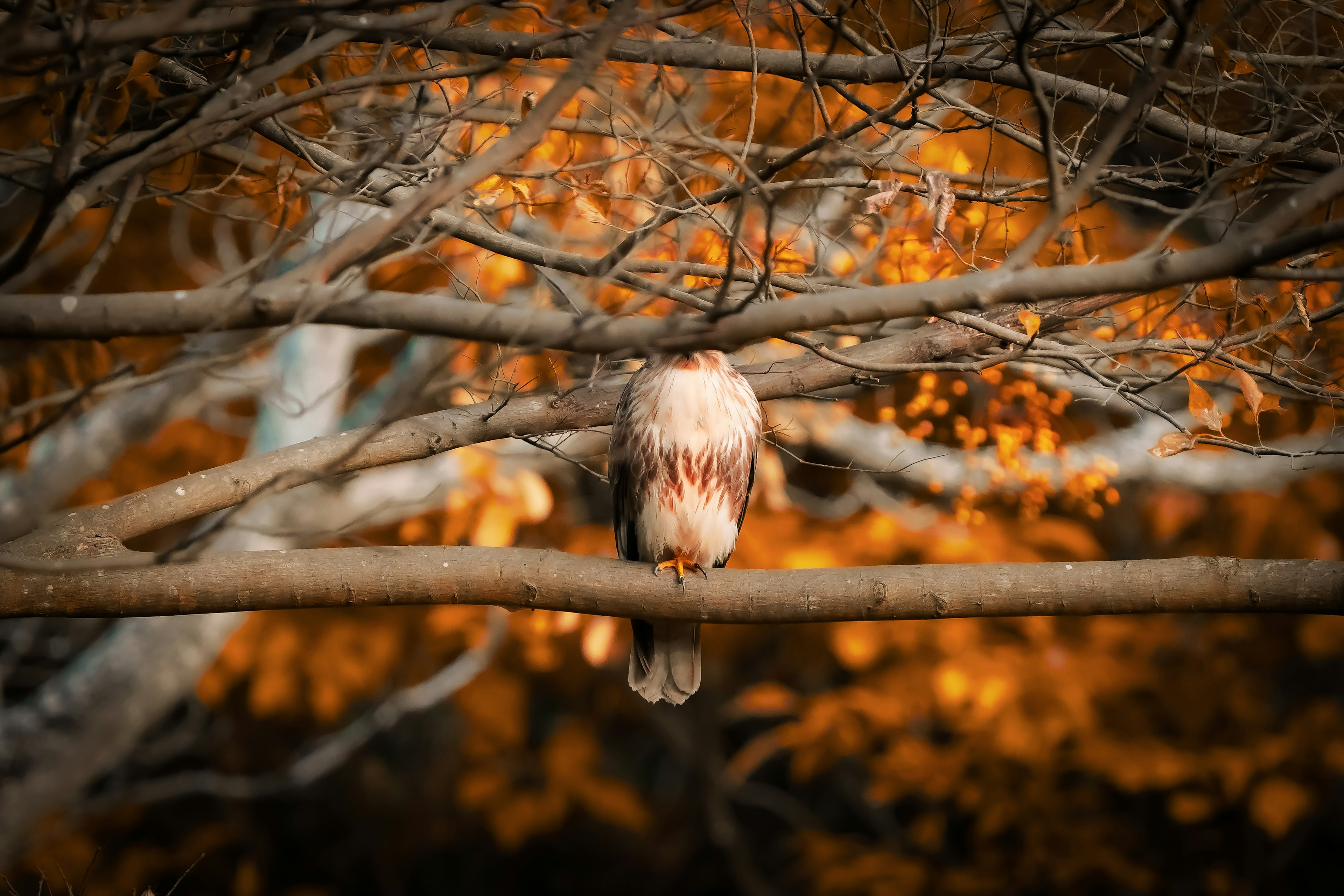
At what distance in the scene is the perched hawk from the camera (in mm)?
3129

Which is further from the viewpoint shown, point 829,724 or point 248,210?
point 829,724

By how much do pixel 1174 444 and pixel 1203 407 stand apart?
0.13m

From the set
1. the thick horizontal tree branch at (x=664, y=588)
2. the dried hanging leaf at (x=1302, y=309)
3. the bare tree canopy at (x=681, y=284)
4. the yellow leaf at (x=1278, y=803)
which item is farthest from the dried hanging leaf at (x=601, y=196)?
the yellow leaf at (x=1278, y=803)

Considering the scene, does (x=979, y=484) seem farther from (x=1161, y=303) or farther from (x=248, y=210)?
(x=248, y=210)

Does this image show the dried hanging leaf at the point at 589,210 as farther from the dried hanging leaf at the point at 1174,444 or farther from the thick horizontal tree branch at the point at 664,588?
the dried hanging leaf at the point at 1174,444

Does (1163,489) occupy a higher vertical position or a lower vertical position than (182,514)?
higher

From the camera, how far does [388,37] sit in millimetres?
1710

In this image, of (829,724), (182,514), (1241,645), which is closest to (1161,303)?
(182,514)

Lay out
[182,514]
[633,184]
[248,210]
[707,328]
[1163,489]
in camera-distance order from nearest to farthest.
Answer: [707,328] < [182,514] < [633,184] < [248,210] < [1163,489]

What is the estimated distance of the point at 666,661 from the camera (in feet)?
10.9

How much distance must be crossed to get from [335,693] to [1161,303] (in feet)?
13.4

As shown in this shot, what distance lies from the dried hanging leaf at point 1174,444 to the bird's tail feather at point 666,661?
5.41 ft

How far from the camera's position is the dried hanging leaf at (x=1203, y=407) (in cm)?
212

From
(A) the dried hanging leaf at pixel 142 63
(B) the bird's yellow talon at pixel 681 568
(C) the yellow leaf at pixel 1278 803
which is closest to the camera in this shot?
(A) the dried hanging leaf at pixel 142 63
